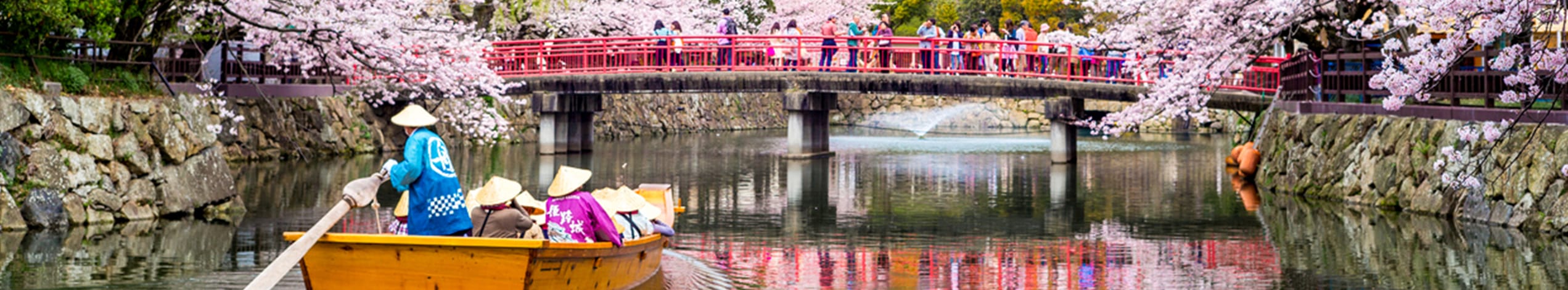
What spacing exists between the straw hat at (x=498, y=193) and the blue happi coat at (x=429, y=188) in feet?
0.59

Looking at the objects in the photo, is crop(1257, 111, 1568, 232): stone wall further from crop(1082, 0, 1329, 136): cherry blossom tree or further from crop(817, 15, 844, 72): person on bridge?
crop(817, 15, 844, 72): person on bridge

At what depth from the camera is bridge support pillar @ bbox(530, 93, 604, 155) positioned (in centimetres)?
3484

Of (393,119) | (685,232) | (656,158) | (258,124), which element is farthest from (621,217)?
(656,158)

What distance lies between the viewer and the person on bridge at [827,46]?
29.4 metres

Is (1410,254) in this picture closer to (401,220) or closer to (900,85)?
(401,220)

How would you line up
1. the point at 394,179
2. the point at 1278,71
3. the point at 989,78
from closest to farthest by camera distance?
1. the point at 394,179
2. the point at 1278,71
3. the point at 989,78

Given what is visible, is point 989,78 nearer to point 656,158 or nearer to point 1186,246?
point 656,158

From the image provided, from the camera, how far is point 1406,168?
19.3 meters

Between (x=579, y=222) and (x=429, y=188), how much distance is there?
1.05 meters

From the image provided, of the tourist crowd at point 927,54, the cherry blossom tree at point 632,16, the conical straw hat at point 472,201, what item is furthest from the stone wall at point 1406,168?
the cherry blossom tree at point 632,16

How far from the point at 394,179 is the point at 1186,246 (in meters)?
8.63

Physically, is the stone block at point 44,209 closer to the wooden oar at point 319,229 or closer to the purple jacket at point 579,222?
the purple jacket at point 579,222

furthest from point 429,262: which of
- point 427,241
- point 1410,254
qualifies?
point 1410,254

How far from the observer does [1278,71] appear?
2744cm
